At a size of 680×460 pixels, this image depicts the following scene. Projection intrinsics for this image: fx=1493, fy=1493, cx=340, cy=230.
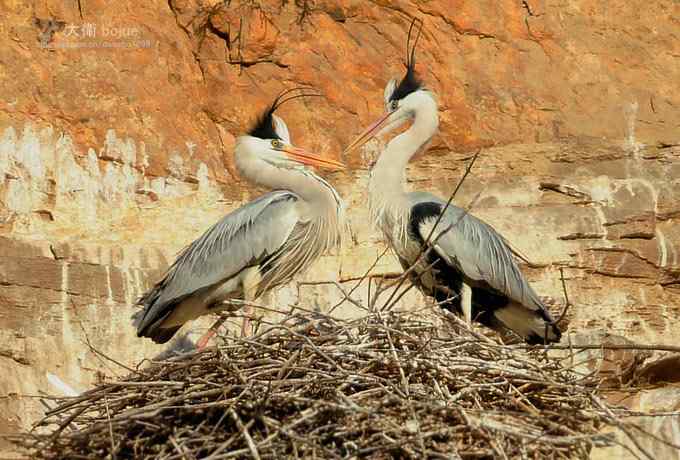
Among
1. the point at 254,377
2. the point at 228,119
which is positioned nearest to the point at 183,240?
the point at 228,119

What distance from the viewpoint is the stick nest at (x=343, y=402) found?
4.85 m

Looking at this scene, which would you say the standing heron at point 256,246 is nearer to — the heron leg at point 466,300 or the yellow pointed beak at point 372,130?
the yellow pointed beak at point 372,130

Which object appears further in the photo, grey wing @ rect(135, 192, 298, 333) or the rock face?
the rock face

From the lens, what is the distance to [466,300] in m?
6.59

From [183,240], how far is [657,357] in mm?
2493

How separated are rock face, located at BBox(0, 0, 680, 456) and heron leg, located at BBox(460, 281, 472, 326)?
1.17 m

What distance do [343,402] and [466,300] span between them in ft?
5.90

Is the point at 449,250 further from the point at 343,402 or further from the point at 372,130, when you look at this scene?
the point at 343,402

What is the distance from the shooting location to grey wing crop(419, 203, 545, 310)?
21.6ft

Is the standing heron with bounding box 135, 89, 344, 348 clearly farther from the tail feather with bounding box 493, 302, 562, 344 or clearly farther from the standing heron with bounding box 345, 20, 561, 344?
the tail feather with bounding box 493, 302, 562, 344

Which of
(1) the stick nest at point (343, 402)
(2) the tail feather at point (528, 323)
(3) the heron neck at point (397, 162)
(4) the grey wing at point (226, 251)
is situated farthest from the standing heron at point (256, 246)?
(1) the stick nest at point (343, 402)

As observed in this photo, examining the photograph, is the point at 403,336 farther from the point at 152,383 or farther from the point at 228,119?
the point at 228,119

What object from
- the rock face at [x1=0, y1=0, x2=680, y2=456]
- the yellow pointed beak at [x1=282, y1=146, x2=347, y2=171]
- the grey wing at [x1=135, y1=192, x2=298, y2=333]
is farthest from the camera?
the rock face at [x1=0, y1=0, x2=680, y2=456]

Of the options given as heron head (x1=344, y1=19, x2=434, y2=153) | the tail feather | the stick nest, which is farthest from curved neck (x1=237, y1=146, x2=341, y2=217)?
the stick nest
